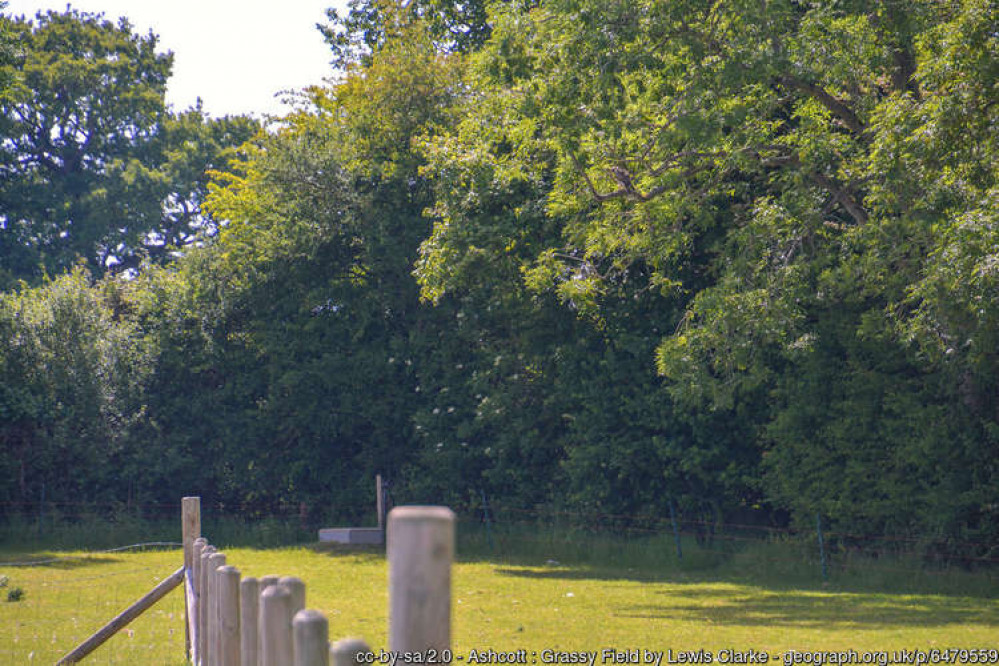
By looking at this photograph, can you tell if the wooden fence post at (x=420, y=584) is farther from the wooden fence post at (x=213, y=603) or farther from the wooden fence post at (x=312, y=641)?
the wooden fence post at (x=213, y=603)

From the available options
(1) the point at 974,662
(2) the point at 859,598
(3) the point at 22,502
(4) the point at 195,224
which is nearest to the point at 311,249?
(3) the point at 22,502

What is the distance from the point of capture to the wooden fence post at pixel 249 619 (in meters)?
4.96

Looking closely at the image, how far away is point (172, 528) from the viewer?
28672mm

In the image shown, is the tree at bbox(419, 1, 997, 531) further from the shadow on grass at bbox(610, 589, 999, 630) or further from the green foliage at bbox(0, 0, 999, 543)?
the shadow on grass at bbox(610, 589, 999, 630)

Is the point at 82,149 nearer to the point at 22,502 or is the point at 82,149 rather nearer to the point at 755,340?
the point at 22,502

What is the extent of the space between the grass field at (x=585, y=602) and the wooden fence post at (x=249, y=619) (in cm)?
620

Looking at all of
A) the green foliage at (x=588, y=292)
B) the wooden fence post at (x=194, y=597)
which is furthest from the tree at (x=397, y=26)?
the wooden fence post at (x=194, y=597)

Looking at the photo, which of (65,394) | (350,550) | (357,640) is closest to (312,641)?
(357,640)

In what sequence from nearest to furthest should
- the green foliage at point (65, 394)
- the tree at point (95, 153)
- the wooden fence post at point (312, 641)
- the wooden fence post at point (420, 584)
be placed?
1. the wooden fence post at point (420, 584)
2. the wooden fence post at point (312, 641)
3. the green foliage at point (65, 394)
4. the tree at point (95, 153)

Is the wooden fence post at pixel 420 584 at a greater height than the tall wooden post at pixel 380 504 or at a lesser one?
greater

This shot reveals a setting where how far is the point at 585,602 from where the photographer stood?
627 inches

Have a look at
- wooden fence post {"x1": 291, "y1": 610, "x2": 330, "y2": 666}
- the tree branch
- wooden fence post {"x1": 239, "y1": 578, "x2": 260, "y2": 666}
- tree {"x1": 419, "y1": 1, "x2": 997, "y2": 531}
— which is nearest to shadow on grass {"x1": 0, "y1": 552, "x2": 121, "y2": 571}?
tree {"x1": 419, "y1": 1, "x2": 997, "y2": 531}

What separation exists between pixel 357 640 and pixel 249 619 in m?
2.15

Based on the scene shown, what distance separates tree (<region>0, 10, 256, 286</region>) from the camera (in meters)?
50.0
